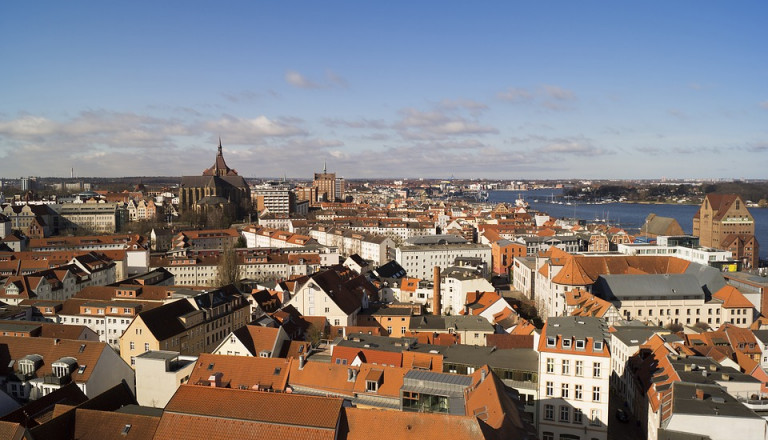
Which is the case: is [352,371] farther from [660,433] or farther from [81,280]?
[81,280]

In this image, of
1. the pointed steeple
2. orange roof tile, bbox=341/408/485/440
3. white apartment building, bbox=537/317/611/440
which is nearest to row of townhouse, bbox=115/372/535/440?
orange roof tile, bbox=341/408/485/440

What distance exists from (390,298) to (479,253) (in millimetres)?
16938

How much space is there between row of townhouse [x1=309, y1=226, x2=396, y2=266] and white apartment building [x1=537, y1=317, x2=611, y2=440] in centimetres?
4006

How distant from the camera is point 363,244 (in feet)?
197

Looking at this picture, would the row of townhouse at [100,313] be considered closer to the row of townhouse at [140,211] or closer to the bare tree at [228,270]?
the bare tree at [228,270]

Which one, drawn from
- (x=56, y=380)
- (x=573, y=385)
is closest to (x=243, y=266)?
(x=56, y=380)

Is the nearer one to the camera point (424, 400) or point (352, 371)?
point (424, 400)

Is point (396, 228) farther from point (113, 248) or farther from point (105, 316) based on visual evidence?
point (105, 316)

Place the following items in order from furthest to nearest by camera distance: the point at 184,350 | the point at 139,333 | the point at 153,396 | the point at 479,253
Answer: the point at 479,253 < the point at 184,350 < the point at 139,333 < the point at 153,396

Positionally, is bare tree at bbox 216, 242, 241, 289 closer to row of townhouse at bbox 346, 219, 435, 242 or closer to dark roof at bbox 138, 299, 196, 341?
dark roof at bbox 138, 299, 196, 341

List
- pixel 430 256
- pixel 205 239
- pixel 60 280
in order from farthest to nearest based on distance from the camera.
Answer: pixel 205 239, pixel 430 256, pixel 60 280

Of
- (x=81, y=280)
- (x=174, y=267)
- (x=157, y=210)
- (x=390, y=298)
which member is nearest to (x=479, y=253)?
(x=390, y=298)

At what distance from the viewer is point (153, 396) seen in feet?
61.6

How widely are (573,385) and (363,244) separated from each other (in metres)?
44.2
